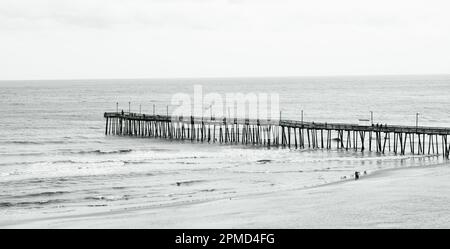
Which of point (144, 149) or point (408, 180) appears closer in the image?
point (408, 180)

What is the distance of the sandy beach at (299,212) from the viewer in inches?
1103

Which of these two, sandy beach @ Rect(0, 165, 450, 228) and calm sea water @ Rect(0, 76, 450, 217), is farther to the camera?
calm sea water @ Rect(0, 76, 450, 217)

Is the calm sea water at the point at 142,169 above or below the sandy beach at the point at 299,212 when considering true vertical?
below

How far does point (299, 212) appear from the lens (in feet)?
100

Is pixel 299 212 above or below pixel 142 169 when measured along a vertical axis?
above

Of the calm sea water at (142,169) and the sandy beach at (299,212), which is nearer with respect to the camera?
the sandy beach at (299,212)

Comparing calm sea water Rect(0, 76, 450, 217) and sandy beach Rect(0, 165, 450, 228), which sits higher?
sandy beach Rect(0, 165, 450, 228)

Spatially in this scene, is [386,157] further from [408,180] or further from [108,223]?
[108,223]

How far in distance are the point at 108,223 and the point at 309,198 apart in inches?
421

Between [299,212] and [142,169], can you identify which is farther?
[142,169]

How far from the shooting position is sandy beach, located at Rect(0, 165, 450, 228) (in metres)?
28.0
